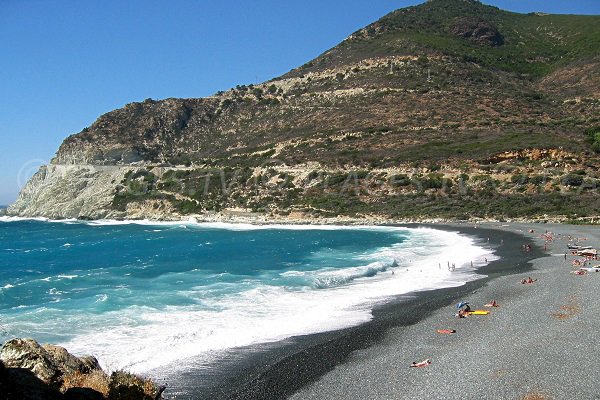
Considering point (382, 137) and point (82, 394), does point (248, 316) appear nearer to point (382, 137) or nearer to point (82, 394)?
point (82, 394)

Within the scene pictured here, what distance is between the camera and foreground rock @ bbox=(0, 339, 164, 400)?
750 centimetres

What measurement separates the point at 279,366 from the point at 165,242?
3742cm

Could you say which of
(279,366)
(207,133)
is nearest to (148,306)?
(279,366)

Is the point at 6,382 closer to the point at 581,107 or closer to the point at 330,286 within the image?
the point at 330,286

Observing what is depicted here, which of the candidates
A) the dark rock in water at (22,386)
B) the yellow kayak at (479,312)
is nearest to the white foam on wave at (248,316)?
the yellow kayak at (479,312)

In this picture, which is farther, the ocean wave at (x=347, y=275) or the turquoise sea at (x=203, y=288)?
the ocean wave at (x=347, y=275)

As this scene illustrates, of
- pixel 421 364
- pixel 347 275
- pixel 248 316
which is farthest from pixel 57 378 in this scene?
pixel 347 275

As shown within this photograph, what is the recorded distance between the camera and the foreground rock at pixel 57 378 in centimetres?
750

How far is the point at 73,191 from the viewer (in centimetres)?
9281

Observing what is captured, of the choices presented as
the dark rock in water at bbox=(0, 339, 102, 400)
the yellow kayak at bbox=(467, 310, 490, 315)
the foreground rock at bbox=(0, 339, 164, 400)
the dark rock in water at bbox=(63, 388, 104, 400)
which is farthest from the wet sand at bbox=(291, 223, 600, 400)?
the dark rock in water at bbox=(0, 339, 102, 400)

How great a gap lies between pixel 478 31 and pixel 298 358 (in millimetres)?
116479

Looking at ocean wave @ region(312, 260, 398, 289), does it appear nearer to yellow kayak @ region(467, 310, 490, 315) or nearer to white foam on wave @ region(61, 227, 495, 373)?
white foam on wave @ region(61, 227, 495, 373)

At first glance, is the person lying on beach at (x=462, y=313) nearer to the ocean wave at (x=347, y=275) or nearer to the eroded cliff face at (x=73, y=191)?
the ocean wave at (x=347, y=275)

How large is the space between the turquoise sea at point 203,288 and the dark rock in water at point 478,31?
8172 centimetres
